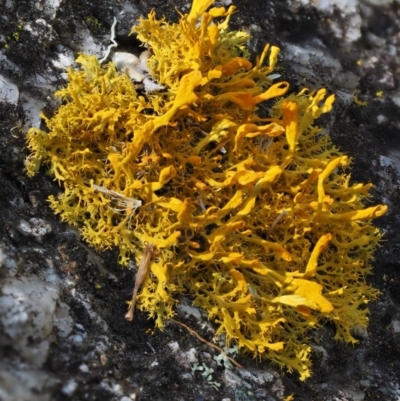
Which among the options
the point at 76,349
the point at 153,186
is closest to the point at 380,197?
the point at 153,186

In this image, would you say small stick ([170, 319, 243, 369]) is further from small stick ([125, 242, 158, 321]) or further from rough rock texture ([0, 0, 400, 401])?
small stick ([125, 242, 158, 321])

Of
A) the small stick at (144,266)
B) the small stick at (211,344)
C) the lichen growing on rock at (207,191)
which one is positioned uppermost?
the lichen growing on rock at (207,191)

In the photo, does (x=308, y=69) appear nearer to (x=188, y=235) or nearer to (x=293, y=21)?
(x=293, y=21)

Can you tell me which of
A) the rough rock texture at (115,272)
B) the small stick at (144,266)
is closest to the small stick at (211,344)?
the rough rock texture at (115,272)

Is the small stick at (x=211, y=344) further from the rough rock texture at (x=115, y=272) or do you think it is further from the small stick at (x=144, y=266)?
the small stick at (x=144, y=266)

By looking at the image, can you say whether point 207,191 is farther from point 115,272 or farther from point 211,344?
point 211,344

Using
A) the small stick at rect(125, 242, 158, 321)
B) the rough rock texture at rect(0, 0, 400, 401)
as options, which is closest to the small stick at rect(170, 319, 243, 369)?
the rough rock texture at rect(0, 0, 400, 401)
